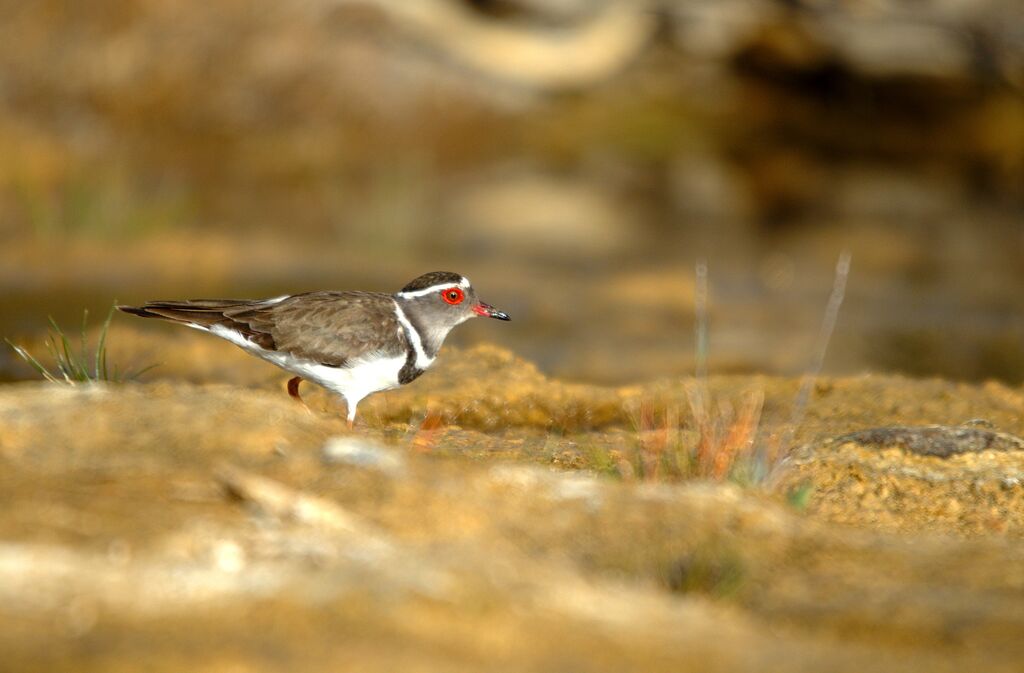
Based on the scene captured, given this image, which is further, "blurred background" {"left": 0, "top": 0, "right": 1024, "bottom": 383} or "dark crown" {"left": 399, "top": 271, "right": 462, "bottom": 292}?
"blurred background" {"left": 0, "top": 0, "right": 1024, "bottom": 383}

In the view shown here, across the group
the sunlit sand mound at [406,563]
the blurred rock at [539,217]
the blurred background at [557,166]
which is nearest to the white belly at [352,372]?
the sunlit sand mound at [406,563]

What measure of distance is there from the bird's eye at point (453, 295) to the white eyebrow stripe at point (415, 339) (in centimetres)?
27

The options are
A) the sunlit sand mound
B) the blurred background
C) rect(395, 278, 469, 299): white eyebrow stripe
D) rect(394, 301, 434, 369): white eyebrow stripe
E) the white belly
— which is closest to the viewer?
the sunlit sand mound

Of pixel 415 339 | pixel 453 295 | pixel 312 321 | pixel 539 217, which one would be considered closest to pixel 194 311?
pixel 312 321

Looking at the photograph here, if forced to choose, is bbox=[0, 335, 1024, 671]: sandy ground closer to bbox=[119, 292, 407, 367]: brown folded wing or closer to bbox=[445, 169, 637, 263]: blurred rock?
bbox=[119, 292, 407, 367]: brown folded wing

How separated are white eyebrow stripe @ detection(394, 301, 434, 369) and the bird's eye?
267 millimetres

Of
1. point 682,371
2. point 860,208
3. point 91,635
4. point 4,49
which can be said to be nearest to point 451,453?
point 91,635

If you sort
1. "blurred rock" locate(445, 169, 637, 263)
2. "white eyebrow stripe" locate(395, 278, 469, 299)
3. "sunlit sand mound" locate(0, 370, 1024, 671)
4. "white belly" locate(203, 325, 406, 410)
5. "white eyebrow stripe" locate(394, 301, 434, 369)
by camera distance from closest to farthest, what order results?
"sunlit sand mound" locate(0, 370, 1024, 671), "white belly" locate(203, 325, 406, 410), "white eyebrow stripe" locate(394, 301, 434, 369), "white eyebrow stripe" locate(395, 278, 469, 299), "blurred rock" locate(445, 169, 637, 263)

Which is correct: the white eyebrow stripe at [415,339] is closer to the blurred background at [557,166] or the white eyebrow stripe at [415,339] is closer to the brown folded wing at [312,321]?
the brown folded wing at [312,321]

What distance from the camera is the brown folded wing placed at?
669 centimetres

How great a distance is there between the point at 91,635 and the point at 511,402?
4.75 m

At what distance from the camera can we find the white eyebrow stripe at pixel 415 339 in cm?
695

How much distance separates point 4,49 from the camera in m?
20.2

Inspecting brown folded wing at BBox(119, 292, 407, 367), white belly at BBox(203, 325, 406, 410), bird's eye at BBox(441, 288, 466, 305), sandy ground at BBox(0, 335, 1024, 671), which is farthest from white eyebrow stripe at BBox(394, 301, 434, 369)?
sandy ground at BBox(0, 335, 1024, 671)
